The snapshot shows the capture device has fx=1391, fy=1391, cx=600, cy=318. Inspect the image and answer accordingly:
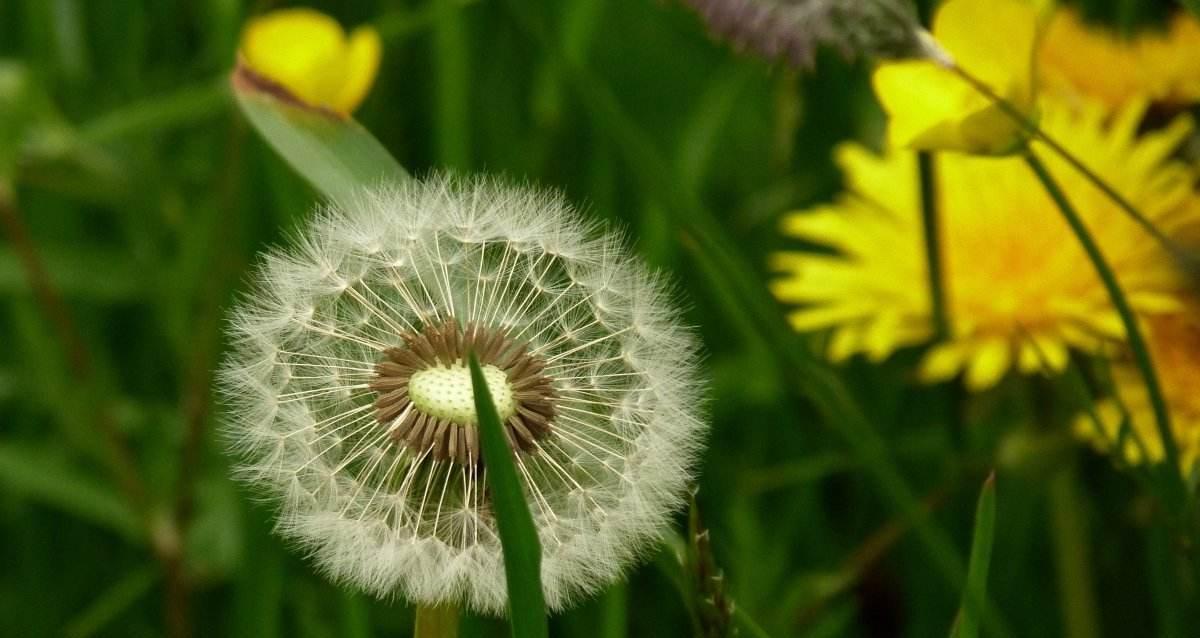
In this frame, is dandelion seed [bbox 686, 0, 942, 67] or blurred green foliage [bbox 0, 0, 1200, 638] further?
blurred green foliage [bbox 0, 0, 1200, 638]

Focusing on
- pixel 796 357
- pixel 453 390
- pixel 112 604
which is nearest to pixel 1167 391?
pixel 796 357

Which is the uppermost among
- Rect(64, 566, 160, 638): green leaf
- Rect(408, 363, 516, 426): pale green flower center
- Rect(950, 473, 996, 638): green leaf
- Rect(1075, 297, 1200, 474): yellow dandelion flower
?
Rect(64, 566, 160, 638): green leaf

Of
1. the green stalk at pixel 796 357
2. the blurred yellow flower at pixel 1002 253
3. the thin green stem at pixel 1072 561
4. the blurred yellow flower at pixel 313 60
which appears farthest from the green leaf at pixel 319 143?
the thin green stem at pixel 1072 561

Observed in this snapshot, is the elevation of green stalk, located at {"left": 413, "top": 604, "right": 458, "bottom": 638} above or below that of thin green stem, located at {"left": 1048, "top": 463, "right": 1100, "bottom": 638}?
below

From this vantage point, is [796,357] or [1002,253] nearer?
[796,357]

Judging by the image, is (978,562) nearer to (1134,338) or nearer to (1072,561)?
(1134,338)

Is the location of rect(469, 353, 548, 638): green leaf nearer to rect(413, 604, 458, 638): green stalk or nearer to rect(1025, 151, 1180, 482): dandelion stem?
rect(413, 604, 458, 638): green stalk

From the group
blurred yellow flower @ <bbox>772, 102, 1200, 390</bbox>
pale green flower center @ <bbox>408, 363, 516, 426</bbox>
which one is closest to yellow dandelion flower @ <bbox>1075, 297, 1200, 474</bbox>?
blurred yellow flower @ <bbox>772, 102, 1200, 390</bbox>
